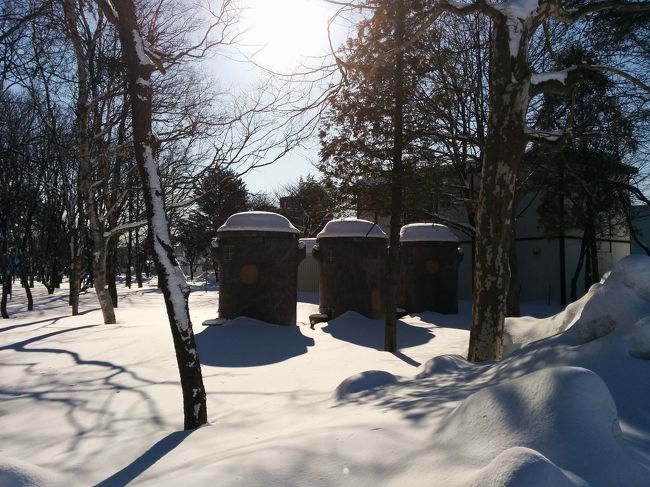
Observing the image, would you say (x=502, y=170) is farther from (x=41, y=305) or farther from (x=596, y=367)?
(x=41, y=305)

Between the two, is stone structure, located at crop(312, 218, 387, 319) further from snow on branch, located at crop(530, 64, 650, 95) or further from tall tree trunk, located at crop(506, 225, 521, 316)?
snow on branch, located at crop(530, 64, 650, 95)

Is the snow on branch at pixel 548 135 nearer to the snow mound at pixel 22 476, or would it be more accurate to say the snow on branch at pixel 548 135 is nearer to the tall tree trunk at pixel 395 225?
the tall tree trunk at pixel 395 225

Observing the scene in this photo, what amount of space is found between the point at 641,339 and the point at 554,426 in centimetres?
205

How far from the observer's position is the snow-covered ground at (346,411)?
8.58 feet

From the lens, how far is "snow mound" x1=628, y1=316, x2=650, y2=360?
407cm

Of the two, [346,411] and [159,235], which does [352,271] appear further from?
[346,411]

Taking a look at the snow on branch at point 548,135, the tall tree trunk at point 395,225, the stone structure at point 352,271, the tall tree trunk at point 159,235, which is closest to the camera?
the tall tree trunk at point 159,235

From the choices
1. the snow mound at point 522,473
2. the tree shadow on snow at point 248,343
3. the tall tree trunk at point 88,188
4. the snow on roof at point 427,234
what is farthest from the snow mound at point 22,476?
the snow on roof at point 427,234

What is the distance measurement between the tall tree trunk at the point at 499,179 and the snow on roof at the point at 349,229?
7.06 meters

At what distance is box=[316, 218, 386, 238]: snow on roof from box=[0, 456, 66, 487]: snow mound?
11.2 metres

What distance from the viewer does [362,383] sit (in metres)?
5.47

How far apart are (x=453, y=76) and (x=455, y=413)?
553 inches

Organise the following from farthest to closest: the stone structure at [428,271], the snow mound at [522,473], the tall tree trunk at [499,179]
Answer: the stone structure at [428,271]
the tall tree trunk at [499,179]
the snow mound at [522,473]

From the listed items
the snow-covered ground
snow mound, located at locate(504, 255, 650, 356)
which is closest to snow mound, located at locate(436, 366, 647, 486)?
the snow-covered ground
